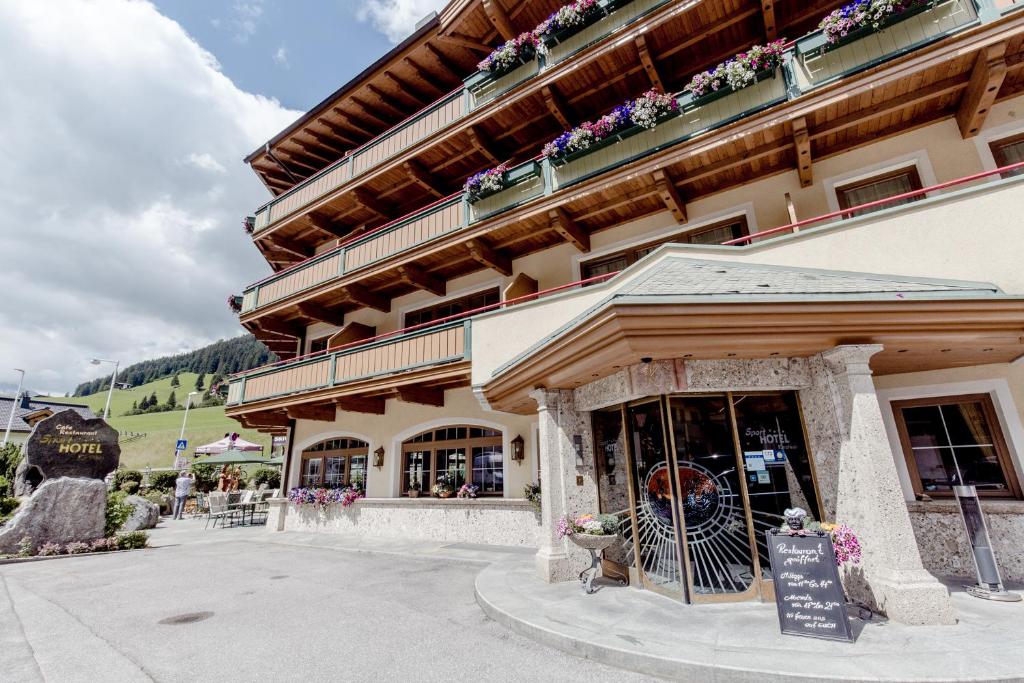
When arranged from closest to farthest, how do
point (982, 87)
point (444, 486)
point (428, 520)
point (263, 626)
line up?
point (263, 626), point (982, 87), point (428, 520), point (444, 486)

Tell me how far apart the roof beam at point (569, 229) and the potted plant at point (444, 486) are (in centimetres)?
705

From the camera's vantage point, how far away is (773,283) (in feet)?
17.8

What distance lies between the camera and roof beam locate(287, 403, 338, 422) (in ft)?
47.3

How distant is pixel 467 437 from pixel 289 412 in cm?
607

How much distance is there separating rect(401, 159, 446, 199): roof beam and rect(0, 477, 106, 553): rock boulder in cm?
1216

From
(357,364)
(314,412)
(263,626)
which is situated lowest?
(263,626)

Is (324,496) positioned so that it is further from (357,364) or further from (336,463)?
(357,364)

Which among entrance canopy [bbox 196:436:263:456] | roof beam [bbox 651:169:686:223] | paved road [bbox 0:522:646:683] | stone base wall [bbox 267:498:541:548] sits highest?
roof beam [bbox 651:169:686:223]

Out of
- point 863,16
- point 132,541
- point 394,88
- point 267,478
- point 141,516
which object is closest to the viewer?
point 863,16

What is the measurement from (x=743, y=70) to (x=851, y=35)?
5.54ft

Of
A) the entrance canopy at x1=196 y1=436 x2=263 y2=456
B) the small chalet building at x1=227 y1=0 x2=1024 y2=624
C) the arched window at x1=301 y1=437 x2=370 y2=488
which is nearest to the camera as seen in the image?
the small chalet building at x1=227 y1=0 x2=1024 y2=624

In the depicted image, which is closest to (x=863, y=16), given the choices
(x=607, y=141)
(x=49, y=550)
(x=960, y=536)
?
(x=607, y=141)

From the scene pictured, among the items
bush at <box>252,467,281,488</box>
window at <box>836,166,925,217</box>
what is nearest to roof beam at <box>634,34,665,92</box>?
window at <box>836,166,925,217</box>

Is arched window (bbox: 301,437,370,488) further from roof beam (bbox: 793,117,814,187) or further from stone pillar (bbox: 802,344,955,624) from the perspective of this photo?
roof beam (bbox: 793,117,814,187)
